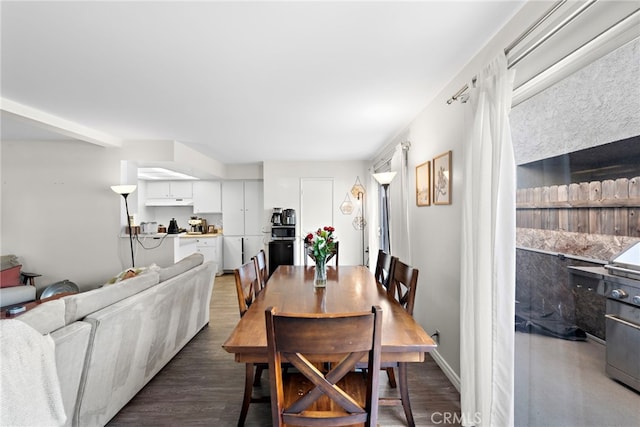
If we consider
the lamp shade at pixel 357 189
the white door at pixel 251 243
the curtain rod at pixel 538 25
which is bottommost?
the white door at pixel 251 243

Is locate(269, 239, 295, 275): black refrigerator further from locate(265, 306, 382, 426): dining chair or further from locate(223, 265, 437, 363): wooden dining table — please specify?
locate(265, 306, 382, 426): dining chair

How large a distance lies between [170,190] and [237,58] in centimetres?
564

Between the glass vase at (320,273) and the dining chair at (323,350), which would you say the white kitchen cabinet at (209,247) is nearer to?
the glass vase at (320,273)

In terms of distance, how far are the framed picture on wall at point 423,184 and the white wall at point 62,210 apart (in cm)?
407

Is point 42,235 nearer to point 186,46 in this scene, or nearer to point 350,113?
point 186,46

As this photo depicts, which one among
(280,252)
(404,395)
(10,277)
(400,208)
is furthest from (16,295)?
(400,208)

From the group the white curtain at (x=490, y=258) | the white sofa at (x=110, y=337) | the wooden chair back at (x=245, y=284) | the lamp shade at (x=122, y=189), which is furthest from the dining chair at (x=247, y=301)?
the lamp shade at (x=122, y=189)

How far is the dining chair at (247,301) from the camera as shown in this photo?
1.88 meters

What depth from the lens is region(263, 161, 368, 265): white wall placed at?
624 cm

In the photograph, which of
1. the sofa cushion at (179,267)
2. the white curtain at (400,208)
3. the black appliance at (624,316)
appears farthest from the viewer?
the white curtain at (400,208)

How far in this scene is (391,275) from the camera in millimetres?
2309

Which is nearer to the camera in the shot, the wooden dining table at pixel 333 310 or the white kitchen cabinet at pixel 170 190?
the wooden dining table at pixel 333 310

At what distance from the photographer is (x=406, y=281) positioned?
1.97 meters

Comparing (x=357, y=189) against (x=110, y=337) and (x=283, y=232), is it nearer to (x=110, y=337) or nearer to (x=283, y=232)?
(x=283, y=232)
